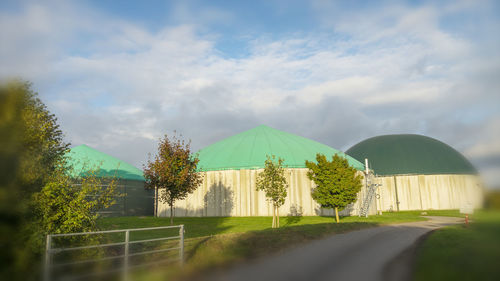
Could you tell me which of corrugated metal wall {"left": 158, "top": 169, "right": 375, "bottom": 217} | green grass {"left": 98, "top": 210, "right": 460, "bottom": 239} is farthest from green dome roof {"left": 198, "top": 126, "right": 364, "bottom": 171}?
green grass {"left": 98, "top": 210, "right": 460, "bottom": 239}

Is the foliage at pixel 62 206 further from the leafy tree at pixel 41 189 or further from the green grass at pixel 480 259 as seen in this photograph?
the green grass at pixel 480 259

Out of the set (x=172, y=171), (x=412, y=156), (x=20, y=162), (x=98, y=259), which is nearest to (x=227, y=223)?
(x=172, y=171)

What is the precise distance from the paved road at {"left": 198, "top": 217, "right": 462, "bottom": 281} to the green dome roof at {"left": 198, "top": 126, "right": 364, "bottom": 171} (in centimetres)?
2515

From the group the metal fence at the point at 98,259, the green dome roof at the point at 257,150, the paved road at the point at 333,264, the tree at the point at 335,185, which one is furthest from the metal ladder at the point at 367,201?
the metal fence at the point at 98,259

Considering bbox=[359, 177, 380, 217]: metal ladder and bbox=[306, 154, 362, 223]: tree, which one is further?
bbox=[359, 177, 380, 217]: metal ladder

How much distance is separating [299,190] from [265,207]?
4.37 meters

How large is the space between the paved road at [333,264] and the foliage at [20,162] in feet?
12.0

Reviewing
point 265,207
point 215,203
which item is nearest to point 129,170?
point 215,203

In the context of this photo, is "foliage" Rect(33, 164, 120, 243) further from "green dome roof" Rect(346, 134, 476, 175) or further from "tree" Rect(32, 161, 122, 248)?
"green dome roof" Rect(346, 134, 476, 175)

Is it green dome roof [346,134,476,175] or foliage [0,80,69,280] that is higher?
green dome roof [346,134,476,175]

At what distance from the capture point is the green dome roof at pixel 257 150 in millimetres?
39938

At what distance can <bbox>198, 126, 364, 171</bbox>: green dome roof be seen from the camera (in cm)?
3994

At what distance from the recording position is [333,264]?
10.0 metres

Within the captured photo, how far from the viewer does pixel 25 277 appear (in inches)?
251
